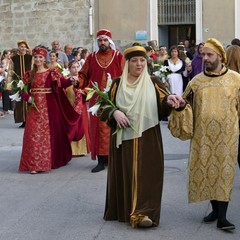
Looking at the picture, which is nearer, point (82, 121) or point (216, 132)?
point (216, 132)

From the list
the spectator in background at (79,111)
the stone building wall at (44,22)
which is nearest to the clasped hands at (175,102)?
the spectator in background at (79,111)

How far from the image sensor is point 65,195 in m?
7.12

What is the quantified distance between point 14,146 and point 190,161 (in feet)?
20.1

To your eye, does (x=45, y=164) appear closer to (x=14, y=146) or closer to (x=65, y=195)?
(x=65, y=195)

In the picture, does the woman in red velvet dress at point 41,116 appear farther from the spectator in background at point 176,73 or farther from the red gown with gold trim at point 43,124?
the spectator in background at point 176,73

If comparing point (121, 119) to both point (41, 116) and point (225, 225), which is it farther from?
point (41, 116)

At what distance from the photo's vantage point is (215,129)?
5.40 m

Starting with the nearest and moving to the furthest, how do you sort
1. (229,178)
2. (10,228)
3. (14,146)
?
(229,178)
(10,228)
(14,146)

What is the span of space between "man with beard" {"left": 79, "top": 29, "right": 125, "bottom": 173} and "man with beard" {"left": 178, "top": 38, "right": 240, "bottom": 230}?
3.03 meters

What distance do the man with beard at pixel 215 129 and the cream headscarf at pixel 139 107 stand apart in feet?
1.21

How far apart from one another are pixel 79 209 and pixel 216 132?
1.84m

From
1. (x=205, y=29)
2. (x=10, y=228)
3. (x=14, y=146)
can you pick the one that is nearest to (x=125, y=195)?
(x=10, y=228)

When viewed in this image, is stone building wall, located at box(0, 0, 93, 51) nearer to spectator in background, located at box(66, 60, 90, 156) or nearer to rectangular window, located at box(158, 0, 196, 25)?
rectangular window, located at box(158, 0, 196, 25)

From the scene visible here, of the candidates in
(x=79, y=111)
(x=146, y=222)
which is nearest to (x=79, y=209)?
(x=146, y=222)
